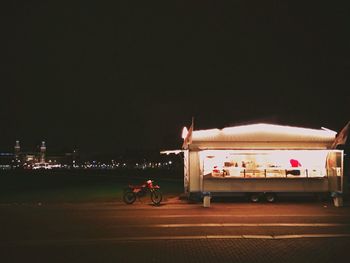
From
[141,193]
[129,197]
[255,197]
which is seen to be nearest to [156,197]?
[141,193]

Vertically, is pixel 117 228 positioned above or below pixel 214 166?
below

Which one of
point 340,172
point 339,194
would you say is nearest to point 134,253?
point 339,194

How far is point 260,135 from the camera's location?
92.0 ft

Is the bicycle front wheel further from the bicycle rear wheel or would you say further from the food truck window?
the food truck window

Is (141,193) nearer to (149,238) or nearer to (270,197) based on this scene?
(270,197)

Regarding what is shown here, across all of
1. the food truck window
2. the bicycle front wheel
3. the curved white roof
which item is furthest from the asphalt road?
the curved white roof

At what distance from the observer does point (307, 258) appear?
11141 millimetres

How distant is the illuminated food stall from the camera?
2770 centimetres

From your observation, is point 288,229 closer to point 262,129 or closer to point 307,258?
point 307,258

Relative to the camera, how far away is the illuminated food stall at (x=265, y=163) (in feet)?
90.9

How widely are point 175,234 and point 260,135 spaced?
14003 mm

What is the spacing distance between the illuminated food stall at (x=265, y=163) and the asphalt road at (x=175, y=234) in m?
3.66

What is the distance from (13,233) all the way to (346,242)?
9385mm

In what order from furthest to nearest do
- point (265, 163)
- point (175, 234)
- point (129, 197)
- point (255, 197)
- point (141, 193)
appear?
point (265, 163)
point (255, 197)
point (141, 193)
point (129, 197)
point (175, 234)
